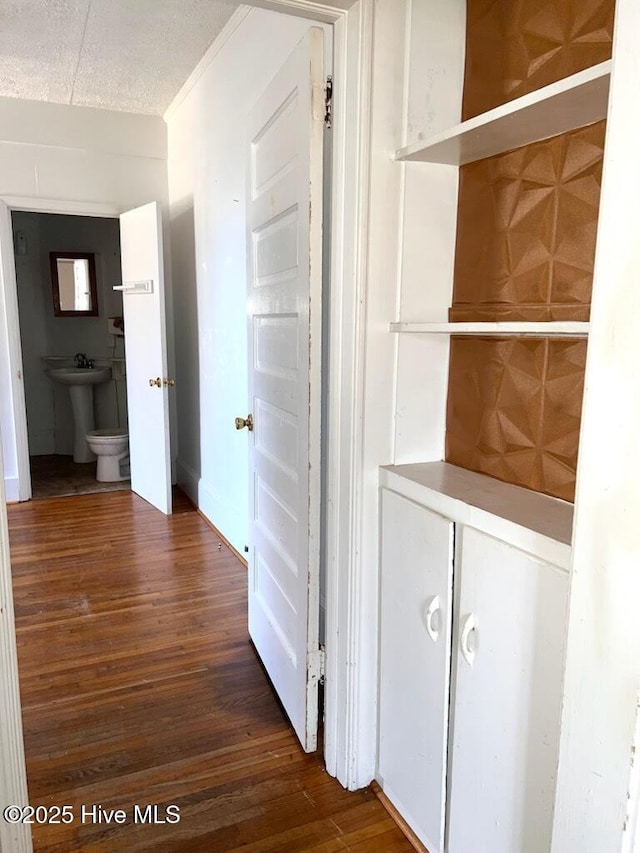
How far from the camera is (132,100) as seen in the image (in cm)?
410

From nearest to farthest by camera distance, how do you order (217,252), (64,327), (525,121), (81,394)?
(525,121) < (217,252) < (81,394) < (64,327)

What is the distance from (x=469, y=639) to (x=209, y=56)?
11.0ft

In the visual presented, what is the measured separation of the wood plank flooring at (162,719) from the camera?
1617 mm

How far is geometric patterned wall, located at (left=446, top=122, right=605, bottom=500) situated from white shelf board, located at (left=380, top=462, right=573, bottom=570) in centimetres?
5

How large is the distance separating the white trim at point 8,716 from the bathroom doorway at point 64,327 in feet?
14.5

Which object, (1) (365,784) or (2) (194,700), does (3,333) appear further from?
(1) (365,784)

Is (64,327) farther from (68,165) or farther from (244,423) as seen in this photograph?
(244,423)

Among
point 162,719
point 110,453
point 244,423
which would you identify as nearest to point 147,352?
point 110,453

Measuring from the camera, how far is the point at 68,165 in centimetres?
425

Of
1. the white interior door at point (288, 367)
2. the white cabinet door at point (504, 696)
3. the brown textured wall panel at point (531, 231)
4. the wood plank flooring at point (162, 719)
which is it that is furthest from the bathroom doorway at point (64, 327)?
the white cabinet door at point (504, 696)

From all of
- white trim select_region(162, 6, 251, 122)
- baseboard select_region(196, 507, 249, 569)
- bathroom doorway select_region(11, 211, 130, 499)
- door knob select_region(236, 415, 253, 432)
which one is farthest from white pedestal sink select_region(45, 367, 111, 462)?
door knob select_region(236, 415, 253, 432)

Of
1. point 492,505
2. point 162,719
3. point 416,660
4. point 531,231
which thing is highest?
point 531,231

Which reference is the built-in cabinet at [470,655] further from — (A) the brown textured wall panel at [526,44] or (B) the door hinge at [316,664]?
(A) the brown textured wall panel at [526,44]

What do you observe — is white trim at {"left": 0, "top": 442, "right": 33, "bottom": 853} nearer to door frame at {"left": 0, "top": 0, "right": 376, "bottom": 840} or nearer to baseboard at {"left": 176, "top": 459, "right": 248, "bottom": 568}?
door frame at {"left": 0, "top": 0, "right": 376, "bottom": 840}
